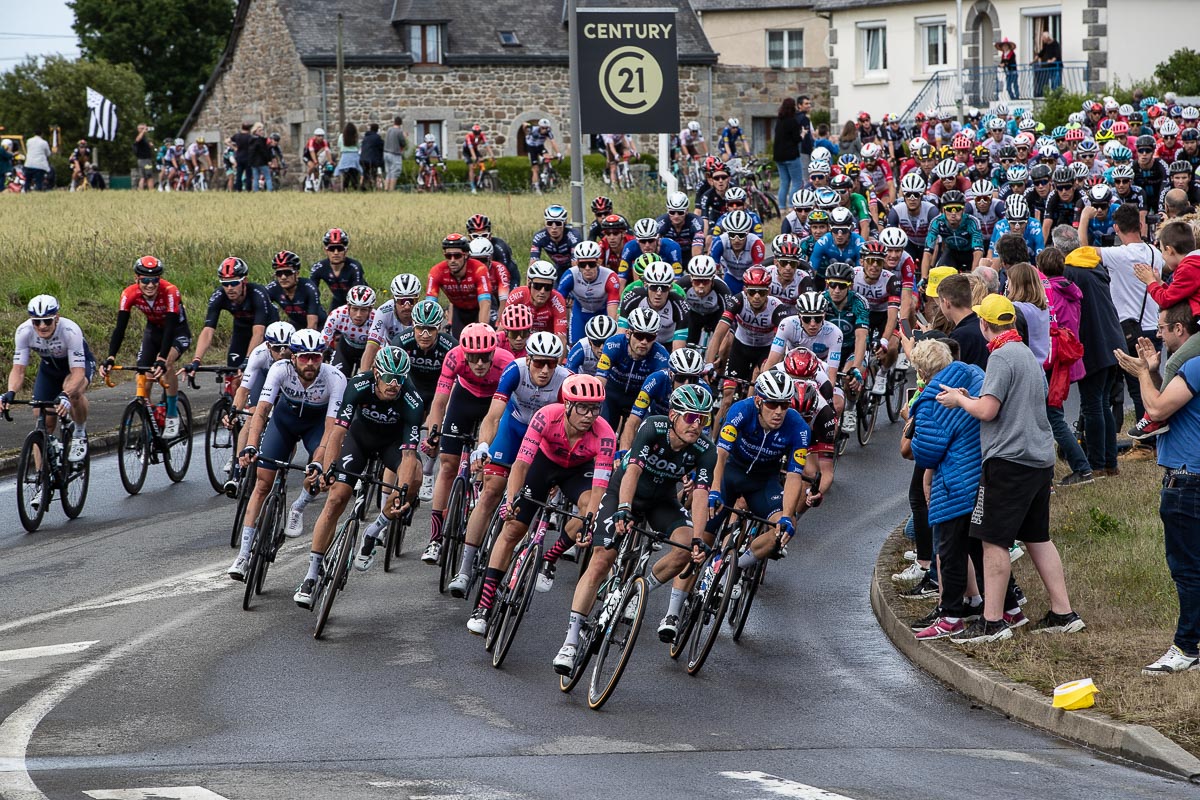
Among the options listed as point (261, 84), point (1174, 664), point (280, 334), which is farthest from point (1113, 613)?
point (261, 84)

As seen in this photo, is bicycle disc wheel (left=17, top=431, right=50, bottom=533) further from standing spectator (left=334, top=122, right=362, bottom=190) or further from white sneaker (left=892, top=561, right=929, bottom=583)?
standing spectator (left=334, top=122, right=362, bottom=190)

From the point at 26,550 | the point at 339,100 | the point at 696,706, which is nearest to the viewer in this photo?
the point at 696,706

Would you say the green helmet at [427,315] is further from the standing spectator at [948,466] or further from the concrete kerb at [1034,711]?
the standing spectator at [948,466]

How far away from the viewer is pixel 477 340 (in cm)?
1252

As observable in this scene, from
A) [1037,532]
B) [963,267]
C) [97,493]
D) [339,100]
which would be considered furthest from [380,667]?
[339,100]

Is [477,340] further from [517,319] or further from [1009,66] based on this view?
[1009,66]

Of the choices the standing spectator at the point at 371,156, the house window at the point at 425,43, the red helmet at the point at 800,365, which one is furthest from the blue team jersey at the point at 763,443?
the house window at the point at 425,43

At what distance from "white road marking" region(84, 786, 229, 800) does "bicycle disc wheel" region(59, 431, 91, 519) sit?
8023 millimetres

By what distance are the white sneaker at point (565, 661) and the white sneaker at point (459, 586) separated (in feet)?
6.65

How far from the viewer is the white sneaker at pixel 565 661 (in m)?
9.41

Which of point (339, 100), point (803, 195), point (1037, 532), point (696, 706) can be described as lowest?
point (696, 706)

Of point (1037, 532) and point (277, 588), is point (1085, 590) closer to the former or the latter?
point (1037, 532)

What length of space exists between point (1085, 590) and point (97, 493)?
9959 millimetres

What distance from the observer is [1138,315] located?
1504 cm
